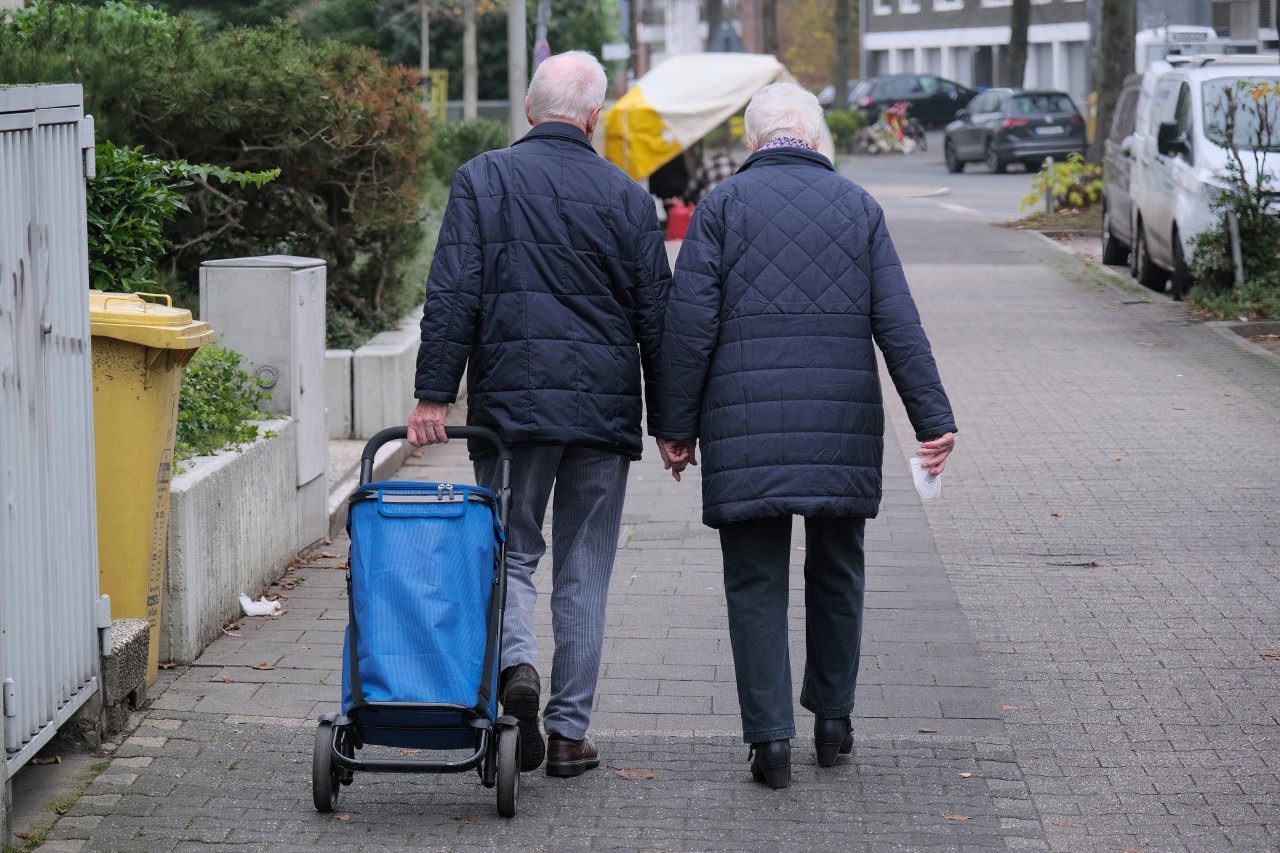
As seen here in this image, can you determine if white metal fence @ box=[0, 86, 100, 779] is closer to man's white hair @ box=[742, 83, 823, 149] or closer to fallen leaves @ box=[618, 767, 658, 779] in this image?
fallen leaves @ box=[618, 767, 658, 779]

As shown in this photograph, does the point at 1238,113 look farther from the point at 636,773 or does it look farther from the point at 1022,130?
the point at 1022,130

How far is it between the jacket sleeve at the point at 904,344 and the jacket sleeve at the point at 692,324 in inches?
15.5

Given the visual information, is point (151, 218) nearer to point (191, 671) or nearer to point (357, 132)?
point (191, 671)

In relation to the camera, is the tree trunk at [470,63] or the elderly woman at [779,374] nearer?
the elderly woman at [779,374]

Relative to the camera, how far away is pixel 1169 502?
317 inches

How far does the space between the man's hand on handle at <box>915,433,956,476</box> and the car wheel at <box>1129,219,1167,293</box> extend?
40.8ft

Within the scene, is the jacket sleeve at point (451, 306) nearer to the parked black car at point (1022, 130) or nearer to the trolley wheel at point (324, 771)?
the trolley wheel at point (324, 771)

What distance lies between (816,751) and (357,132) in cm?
581

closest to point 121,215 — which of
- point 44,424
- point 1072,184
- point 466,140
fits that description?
point 44,424

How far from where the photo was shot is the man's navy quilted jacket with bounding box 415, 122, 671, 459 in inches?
175

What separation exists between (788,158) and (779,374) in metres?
0.58

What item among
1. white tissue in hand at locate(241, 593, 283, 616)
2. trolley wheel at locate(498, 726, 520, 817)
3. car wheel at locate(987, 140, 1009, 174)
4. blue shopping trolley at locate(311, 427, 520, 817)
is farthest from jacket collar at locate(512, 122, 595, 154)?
car wheel at locate(987, 140, 1009, 174)

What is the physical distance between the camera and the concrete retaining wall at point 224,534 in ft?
18.0

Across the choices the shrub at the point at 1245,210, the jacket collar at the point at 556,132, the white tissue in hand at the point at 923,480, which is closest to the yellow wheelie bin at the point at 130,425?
the jacket collar at the point at 556,132
